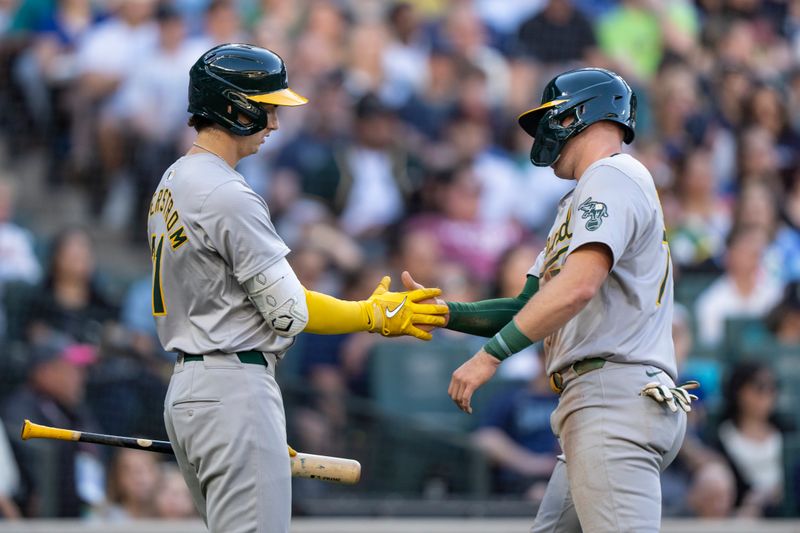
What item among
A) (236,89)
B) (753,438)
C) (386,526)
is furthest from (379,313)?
(753,438)

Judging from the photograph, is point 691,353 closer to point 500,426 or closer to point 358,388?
point 500,426

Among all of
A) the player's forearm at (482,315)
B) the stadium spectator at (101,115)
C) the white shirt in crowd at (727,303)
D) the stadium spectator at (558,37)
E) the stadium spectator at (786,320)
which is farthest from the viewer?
the stadium spectator at (558,37)

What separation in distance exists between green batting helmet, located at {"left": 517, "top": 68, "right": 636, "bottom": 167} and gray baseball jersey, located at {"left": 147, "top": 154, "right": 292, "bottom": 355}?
99 cm

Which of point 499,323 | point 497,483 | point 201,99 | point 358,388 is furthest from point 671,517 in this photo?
point 201,99

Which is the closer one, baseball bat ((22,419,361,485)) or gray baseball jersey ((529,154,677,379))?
gray baseball jersey ((529,154,677,379))

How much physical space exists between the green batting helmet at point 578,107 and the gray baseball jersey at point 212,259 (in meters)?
0.99

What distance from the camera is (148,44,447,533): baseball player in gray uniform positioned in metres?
3.84

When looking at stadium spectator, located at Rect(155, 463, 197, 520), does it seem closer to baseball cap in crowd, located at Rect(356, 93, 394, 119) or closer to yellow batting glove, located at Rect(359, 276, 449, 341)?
yellow batting glove, located at Rect(359, 276, 449, 341)

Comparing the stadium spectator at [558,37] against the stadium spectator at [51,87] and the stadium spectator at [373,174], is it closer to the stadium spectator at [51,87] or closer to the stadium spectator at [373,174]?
the stadium spectator at [373,174]

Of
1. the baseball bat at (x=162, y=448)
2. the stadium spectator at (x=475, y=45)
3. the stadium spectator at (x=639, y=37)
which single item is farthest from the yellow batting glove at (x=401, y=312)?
the stadium spectator at (x=639, y=37)

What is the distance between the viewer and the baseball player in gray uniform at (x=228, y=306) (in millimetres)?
3844

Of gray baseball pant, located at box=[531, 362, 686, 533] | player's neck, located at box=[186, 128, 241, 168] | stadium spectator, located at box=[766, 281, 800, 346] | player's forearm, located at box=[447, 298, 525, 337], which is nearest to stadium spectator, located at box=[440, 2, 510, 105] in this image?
stadium spectator, located at box=[766, 281, 800, 346]

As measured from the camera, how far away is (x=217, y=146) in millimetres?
4133

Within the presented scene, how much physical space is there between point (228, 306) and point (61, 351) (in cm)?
372
